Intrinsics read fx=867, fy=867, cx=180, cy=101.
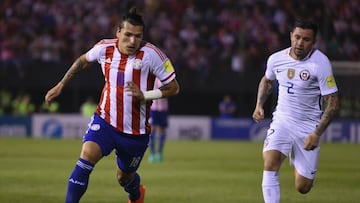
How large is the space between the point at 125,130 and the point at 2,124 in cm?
2620

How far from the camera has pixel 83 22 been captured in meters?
35.7

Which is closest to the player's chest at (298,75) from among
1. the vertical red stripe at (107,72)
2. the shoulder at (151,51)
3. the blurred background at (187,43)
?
the shoulder at (151,51)

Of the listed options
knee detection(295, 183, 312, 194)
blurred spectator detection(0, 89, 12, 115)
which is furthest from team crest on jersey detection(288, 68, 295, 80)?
blurred spectator detection(0, 89, 12, 115)

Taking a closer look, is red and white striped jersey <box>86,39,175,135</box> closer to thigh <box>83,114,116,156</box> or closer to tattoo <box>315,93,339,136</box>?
thigh <box>83,114,116,156</box>

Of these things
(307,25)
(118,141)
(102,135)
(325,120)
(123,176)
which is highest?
(307,25)

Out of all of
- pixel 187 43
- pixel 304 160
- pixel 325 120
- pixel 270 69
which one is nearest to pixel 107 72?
pixel 270 69

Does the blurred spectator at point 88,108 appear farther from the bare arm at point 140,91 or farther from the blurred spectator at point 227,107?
the bare arm at point 140,91

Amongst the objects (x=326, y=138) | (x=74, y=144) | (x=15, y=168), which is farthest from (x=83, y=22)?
(x=15, y=168)

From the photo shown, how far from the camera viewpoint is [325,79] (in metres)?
10.1

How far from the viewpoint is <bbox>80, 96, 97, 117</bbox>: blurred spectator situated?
3368cm

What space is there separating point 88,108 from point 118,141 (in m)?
23.7

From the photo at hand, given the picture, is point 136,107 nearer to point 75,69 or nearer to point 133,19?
point 75,69

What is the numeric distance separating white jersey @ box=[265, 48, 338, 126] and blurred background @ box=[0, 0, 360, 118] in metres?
23.5

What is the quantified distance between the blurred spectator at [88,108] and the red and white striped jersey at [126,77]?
23.3m
